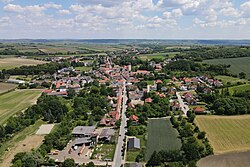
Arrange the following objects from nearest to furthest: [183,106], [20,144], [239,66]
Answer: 1. [20,144]
2. [183,106]
3. [239,66]

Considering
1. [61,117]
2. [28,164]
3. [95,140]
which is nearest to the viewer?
[28,164]

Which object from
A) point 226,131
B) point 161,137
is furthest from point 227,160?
point 161,137

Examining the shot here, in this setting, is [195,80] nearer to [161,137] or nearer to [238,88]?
[238,88]

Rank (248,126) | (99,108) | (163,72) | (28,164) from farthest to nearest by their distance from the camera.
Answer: (163,72)
(99,108)
(248,126)
(28,164)

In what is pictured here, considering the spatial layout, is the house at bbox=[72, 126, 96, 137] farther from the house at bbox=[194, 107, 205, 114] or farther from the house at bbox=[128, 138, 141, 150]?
the house at bbox=[194, 107, 205, 114]

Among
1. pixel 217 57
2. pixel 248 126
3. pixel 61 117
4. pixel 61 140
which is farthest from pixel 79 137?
pixel 217 57

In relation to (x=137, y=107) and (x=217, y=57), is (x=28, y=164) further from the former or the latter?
(x=217, y=57)

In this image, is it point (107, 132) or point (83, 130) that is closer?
point (107, 132)
